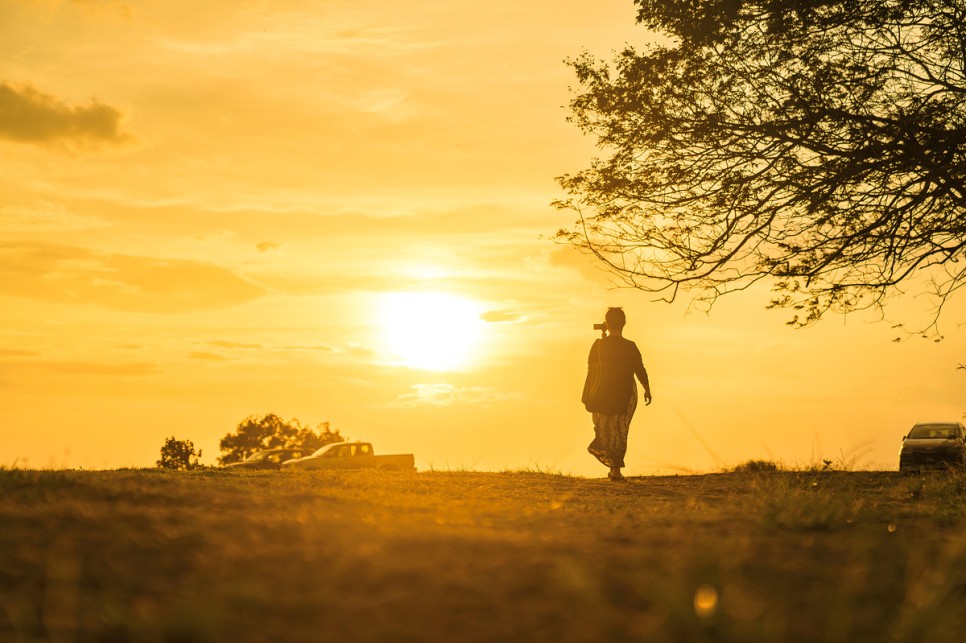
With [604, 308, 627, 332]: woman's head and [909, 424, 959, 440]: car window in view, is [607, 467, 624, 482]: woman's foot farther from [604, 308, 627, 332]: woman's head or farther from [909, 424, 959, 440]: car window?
[909, 424, 959, 440]: car window

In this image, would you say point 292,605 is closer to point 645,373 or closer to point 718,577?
point 718,577

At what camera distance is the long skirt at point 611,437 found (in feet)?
51.2

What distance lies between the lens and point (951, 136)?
12695mm

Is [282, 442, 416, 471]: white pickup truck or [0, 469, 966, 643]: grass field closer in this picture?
[0, 469, 966, 643]: grass field

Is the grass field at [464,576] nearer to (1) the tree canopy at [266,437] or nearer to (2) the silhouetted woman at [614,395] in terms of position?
(2) the silhouetted woman at [614,395]

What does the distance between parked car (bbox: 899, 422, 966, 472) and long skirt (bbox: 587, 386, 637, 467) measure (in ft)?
31.4

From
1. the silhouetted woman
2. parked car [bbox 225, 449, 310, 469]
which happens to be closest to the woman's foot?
the silhouetted woman

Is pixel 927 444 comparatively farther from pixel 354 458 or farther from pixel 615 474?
pixel 354 458

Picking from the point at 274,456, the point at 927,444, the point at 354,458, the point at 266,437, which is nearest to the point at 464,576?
the point at 927,444

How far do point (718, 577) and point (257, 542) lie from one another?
2190mm

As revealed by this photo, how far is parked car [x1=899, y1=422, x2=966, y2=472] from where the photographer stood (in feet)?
72.2

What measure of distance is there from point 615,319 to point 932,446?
11537mm

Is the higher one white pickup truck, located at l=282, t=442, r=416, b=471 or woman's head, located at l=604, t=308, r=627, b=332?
woman's head, located at l=604, t=308, r=627, b=332

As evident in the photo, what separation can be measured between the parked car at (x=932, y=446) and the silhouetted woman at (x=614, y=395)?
961 cm
